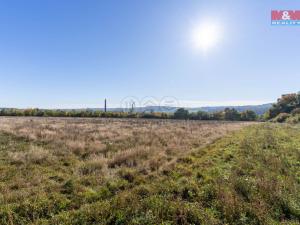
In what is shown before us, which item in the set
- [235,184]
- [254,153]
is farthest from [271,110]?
[235,184]

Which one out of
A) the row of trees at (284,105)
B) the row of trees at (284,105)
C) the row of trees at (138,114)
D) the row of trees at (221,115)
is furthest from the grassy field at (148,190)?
the row of trees at (284,105)

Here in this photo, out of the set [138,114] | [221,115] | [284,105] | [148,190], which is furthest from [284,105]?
[148,190]

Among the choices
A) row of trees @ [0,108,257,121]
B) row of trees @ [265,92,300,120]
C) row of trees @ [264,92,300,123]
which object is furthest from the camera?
row of trees @ [265,92,300,120]

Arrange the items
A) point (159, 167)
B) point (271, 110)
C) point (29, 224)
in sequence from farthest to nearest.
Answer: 1. point (271, 110)
2. point (159, 167)
3. point (29, 224)

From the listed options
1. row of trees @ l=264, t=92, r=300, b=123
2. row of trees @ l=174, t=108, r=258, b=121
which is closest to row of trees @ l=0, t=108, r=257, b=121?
row of trees @ l=174, t=108, r=258, b=121

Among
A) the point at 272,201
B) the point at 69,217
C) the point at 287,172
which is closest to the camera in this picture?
the point at 69,217

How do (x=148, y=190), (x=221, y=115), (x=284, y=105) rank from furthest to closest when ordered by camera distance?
(x=221, y=115) → (x=284, y=105) → (x=148, y=190)

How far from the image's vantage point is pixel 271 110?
8600 cm

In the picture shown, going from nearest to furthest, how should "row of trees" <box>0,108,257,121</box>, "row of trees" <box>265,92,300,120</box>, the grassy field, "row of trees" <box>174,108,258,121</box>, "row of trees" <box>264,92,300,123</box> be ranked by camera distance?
the grassy field < "row of trees" <box>0,108,257,121</box> < "row of trees" <box>264,92,300,123</box> < "row of trees" <box>265,92,300,120</box> < "row of trees" <box>174,108,258,121</box>

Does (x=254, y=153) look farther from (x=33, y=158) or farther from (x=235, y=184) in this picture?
(x=33, y=158)

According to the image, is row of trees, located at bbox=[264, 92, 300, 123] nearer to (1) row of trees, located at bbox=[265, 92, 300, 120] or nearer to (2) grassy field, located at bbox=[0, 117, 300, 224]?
(1) row of trees, located at bbox=[265, 92, 300, 120]

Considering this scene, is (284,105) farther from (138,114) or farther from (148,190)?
(148,190)

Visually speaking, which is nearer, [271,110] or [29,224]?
[29,224]

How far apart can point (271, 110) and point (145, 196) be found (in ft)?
319
